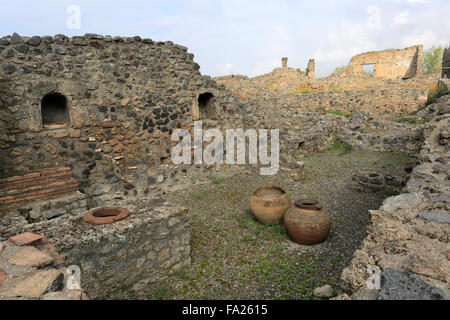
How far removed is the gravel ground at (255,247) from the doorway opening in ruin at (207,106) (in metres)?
2.14

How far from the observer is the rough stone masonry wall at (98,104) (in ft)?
17.8

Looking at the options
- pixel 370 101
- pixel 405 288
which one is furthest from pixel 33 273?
pixel 370 101

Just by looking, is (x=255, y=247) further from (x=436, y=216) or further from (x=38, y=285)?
(x=38, y=285)

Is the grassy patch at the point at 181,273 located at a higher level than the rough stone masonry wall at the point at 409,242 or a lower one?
lower

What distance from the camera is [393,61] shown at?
2570 cm

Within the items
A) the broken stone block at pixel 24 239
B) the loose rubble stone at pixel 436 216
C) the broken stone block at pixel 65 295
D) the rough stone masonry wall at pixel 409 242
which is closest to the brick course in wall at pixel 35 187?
the broken stone block at pixel 24 239

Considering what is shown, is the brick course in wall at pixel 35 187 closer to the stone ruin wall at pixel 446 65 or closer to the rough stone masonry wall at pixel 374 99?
the rough stone masonry wall at pixel 374 99

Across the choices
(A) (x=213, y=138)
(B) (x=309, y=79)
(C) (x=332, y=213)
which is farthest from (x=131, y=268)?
(B) (x=309, y=79)

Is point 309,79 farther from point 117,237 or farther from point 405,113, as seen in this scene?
point 117,237

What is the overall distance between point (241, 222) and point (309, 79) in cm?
1922
